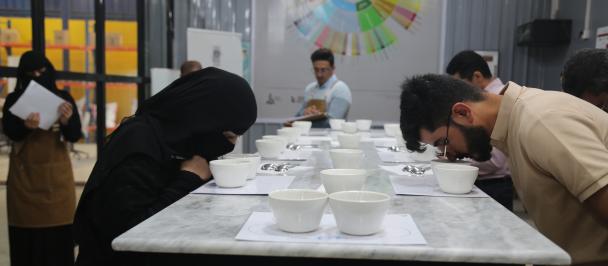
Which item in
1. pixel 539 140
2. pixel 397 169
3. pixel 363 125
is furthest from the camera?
pixel 363 125

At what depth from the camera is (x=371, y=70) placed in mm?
5672

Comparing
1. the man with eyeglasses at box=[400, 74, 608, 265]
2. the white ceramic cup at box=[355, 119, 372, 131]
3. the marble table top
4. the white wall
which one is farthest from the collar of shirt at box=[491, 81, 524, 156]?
the white wall

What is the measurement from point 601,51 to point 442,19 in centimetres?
379

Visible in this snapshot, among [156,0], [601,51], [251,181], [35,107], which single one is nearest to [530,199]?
[251,181]

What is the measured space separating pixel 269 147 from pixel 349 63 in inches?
153

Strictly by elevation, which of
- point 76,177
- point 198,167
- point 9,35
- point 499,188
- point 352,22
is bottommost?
point 76,177

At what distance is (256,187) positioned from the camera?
139cm

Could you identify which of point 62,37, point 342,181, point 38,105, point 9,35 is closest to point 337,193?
point 342,181

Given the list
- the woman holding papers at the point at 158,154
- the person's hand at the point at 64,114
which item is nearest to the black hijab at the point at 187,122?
the woman holding papers at the point at 158,154

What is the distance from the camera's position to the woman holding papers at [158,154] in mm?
1277

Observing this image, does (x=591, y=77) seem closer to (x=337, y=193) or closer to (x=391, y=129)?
(x=391, y=129)

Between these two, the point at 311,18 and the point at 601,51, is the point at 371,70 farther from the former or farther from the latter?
the point at 601,51

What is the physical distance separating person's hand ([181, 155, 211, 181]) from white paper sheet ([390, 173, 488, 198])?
22.1 inches

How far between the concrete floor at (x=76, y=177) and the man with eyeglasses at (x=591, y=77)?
1179mm
